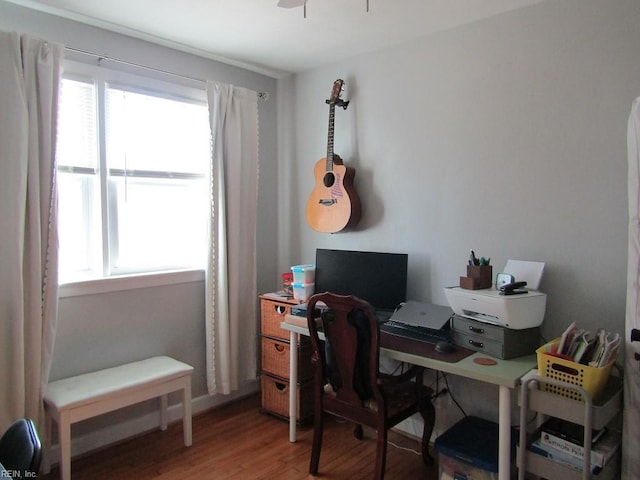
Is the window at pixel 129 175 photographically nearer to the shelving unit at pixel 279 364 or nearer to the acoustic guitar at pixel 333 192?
the shelving unit at pixel 279 364

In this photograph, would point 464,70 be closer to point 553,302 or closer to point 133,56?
point 553,302

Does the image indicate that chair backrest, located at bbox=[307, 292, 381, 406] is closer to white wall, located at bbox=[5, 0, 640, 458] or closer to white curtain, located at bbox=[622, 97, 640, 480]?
white wall, located at bbox=[5, 0, 640, 458]

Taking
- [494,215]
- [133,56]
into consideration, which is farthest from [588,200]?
[133,56]

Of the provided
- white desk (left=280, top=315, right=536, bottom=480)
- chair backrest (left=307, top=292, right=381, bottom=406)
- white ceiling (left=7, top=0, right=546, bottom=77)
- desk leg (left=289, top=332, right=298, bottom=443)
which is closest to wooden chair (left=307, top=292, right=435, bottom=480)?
chair backrest (left=307, top=292, right=381, bottom=406)

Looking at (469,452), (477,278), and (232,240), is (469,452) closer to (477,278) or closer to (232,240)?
(477,278)

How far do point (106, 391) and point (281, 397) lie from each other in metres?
1.11

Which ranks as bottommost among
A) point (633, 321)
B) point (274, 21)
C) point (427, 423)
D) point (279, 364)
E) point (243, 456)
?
point (243, 456)

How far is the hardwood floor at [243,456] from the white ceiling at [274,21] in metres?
2.38

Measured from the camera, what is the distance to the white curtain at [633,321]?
1.65 m

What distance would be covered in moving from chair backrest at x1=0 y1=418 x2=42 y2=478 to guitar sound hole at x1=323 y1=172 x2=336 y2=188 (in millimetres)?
2087

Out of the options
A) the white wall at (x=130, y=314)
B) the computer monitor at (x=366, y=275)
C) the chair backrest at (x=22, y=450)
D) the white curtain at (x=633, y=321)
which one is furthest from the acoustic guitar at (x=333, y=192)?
the chair backrest at (x=22, y=450)

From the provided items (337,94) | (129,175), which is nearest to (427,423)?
(337,94)

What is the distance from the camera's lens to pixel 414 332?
2307 millimetres

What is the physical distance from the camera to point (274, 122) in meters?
3.49
